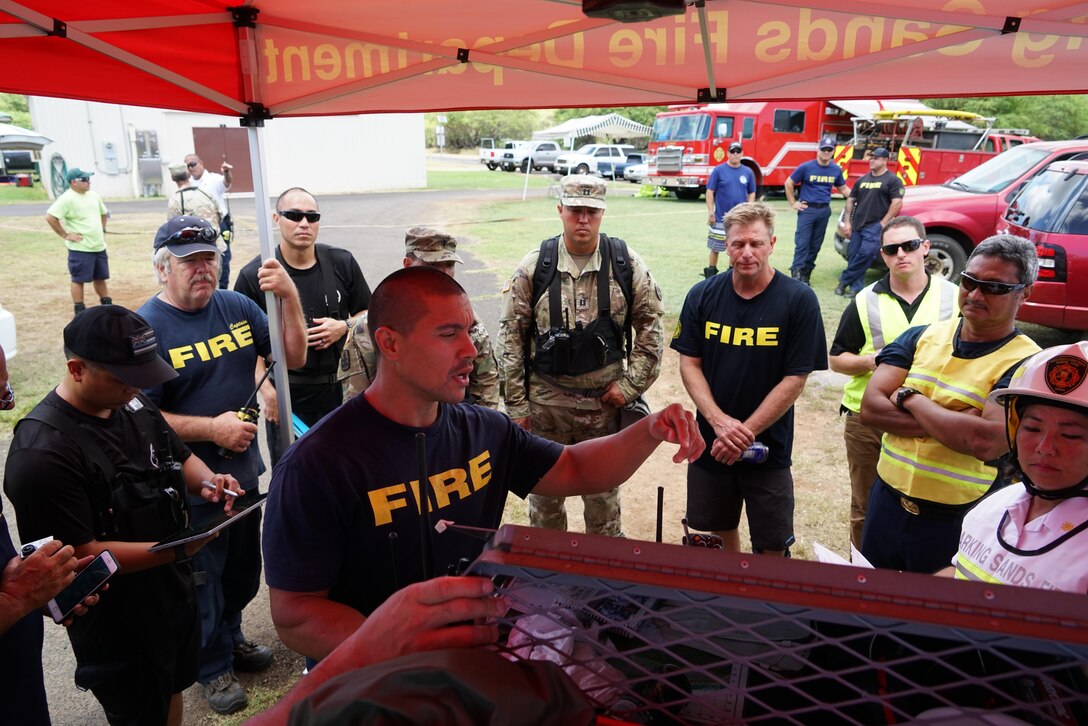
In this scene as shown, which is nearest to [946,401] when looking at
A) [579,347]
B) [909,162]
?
[579,347]

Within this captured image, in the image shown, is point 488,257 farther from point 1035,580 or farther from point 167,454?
point 1035,580

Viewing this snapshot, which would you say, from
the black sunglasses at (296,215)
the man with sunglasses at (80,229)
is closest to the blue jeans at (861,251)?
the black sunglasses at (296,215)

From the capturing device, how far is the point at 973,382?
2986 millimetres

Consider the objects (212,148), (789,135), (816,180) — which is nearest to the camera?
(816,180)

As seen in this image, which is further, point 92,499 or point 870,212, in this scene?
point 870,212

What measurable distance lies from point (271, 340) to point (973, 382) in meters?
3.23

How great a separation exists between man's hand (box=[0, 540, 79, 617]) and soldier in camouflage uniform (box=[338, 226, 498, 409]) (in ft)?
5.33

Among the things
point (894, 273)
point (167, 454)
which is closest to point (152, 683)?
point (167, 454)

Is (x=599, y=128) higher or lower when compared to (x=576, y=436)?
higher

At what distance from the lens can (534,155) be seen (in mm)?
36594

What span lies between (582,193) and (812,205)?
870 centimetres

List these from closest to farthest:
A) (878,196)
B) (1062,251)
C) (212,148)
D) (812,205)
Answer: (1062,251) < (878,196) < (812,205) < (212,148)

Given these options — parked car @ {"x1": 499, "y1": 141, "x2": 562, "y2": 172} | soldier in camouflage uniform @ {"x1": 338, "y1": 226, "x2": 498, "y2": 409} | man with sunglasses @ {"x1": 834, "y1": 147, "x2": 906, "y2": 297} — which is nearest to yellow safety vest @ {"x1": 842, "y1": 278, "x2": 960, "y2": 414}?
soldier in camouflage uniform @ {"x1": 338, "y1": 226, "x2": 498, "y2": 409}

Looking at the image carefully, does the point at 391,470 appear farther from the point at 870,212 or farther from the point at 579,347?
the point at 870,212
